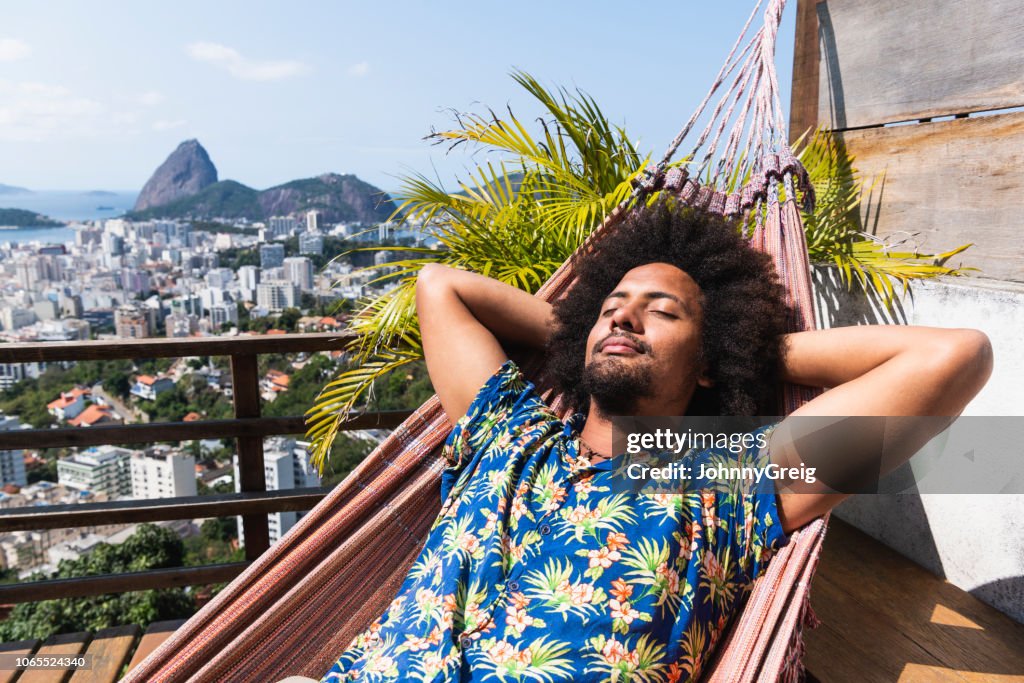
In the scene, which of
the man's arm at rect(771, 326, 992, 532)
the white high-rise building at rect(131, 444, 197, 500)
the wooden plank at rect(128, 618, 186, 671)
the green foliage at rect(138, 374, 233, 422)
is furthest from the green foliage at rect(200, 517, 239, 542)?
the man's arm at rect(771, 326, 992, 532)

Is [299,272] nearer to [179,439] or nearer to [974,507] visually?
[179,439]

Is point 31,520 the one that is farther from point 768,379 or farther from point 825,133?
point 825,133

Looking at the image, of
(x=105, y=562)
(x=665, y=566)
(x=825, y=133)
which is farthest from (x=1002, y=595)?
(x=105, y=562)

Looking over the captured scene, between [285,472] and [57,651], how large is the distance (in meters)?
8.52

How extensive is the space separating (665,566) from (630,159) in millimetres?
1668

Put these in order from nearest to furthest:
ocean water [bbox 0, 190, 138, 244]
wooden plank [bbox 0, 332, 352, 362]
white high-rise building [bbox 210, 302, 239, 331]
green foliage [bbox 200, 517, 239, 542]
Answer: wooden plank [bbox 0, 332, 352, 362] → green foliage [bbox 200, 517, 239, 542] → white high-rise building [bbox 210, 302, 239, 331] → ocean water [bbox 0, 190, 138, 244]

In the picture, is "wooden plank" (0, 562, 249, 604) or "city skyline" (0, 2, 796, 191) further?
"city skyline" (0, 2, 796, 191)

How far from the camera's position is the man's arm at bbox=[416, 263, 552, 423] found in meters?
1.54

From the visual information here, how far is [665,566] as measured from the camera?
3.84 ft

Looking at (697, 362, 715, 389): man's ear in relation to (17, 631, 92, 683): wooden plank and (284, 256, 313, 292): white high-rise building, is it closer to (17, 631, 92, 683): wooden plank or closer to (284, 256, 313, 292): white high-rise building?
(17, 631, 92, 683): wooden plank

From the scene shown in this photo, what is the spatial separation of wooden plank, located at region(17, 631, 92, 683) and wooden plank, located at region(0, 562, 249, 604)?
189 millimetres

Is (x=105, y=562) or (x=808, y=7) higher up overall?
(x=808, y=7)

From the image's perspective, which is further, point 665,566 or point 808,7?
point 808,7

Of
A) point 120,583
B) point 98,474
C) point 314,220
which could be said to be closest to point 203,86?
point 314,220
